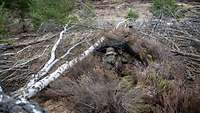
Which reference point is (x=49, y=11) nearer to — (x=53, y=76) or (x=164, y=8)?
(x=53, y=76)

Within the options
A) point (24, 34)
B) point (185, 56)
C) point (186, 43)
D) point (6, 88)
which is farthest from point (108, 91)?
A: point (24, 34)

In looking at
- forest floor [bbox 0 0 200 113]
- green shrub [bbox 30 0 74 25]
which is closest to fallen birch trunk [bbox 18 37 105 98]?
forest floor [bbox 0 0 200 113]

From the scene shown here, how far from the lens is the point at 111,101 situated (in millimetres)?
5594

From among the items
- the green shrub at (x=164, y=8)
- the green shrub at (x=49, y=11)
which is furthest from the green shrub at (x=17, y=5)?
the green shrub at (x=164, y=8)

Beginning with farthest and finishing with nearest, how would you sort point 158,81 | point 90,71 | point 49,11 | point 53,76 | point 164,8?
point 164,8 → point 49,11 → point 90,71 → point 53,76 → point 158,81

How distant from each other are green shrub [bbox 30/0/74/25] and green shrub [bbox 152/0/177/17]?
8.07 ft

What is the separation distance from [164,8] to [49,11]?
3117mm

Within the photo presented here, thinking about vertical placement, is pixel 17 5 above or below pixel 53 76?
above

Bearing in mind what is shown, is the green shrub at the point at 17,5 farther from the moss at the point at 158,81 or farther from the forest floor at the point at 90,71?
the moss at the point at 158,81

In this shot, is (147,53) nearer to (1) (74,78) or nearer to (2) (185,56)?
(2) (185,56)

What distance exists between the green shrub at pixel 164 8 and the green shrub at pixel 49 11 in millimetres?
2461

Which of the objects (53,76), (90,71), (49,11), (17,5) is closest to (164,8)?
(49,11)

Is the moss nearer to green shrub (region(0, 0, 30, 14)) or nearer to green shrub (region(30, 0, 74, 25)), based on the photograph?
green shrub (region(30, 0, 74, 25))

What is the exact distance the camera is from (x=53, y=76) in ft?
21.2
